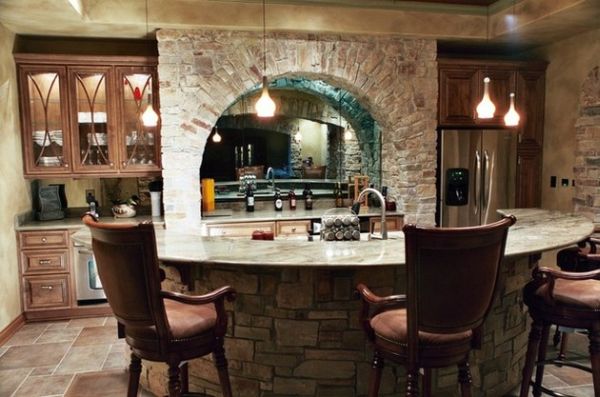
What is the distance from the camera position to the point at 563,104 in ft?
17.2

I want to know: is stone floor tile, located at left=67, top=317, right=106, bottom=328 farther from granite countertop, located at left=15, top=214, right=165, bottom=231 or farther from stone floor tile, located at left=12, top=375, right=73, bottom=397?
stone floor tile, located at left=12, top=375, right=73, bottom=397

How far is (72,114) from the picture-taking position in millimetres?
4727

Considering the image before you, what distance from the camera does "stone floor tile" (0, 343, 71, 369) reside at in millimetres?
3701

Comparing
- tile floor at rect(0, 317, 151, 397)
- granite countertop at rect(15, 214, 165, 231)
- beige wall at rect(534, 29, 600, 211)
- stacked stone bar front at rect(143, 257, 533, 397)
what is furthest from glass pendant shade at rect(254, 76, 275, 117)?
beige wall at rect(534, 29, 600, 211)

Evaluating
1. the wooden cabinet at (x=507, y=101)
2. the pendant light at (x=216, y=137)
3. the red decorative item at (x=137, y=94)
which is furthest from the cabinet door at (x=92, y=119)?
the wooden cabinet at (x=507, y=101)

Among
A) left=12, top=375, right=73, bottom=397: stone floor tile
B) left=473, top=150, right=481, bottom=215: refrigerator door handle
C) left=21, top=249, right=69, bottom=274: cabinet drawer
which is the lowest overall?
left=12, top=375, right=73, bottom=397: stone floor tile

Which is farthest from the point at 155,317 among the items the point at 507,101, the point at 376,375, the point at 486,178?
the point at 507,101

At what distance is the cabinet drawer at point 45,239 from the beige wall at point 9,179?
92 mm

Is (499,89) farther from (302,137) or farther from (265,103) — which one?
(265,103)

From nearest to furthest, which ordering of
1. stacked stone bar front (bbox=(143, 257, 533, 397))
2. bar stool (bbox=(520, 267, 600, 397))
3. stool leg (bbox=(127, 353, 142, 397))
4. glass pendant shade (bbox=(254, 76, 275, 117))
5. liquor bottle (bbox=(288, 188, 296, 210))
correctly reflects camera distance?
stool leg (bbox=(127, 353, 142, 397)) < bar stool (bbox=(520, 267, 600, 397)) < stacked stone bar front (bbox=(143, 257, 533, 397)) < glass pendant shade (bbox=(254, 76, 275, 117)) < liquor bottle (bbox=(288, 188, 296, 210))

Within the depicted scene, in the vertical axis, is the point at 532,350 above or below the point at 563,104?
below

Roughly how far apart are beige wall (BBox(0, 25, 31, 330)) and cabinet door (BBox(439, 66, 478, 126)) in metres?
4.30

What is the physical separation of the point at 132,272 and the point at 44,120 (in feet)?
11.1

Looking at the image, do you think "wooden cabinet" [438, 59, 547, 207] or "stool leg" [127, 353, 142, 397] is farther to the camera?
"wooden cabinet" [438, 59, 547, 207]
